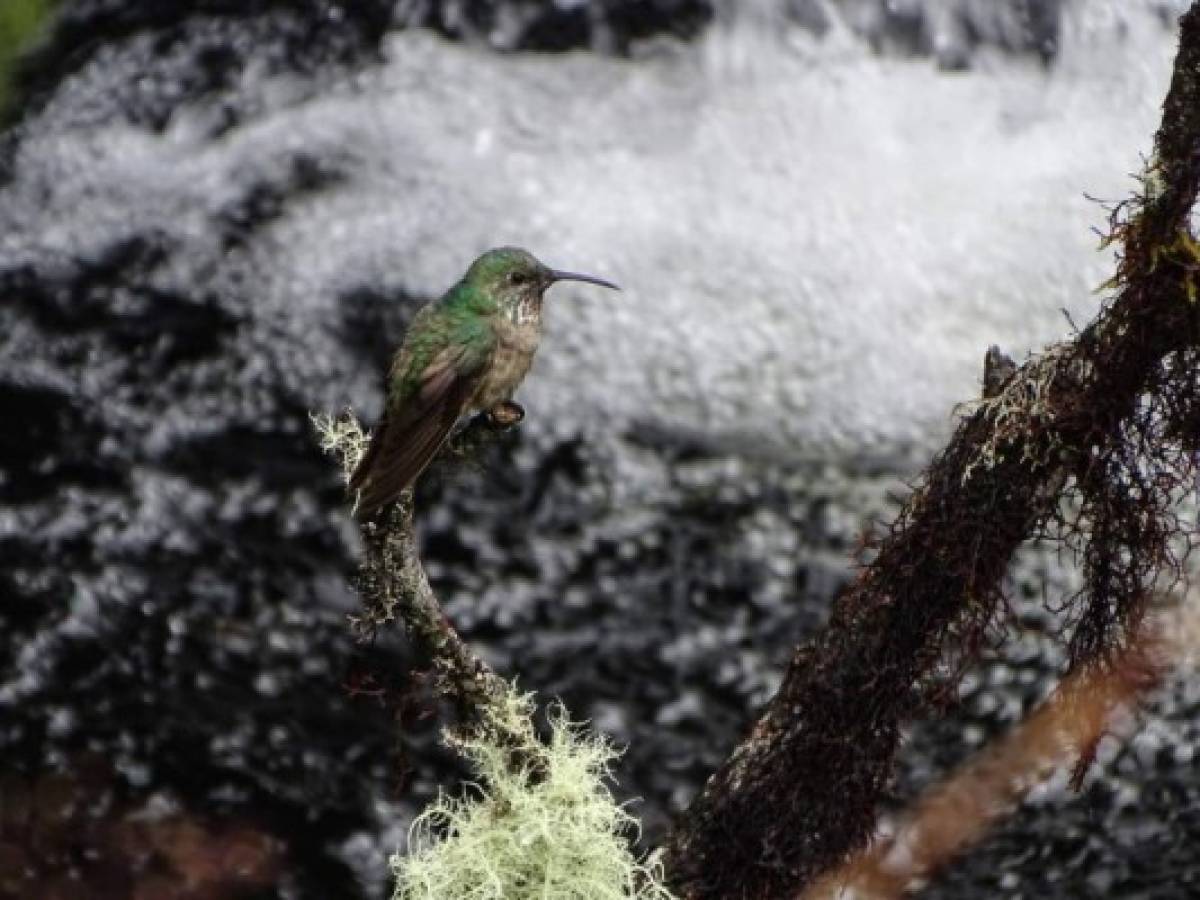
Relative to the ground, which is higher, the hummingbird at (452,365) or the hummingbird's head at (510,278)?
the hummingbird's head at (510,278)

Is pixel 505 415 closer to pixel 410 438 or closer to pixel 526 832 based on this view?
pixel 410 438

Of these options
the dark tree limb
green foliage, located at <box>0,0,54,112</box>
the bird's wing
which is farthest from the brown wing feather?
green foliage, located at <box>0,0,54,112</box>

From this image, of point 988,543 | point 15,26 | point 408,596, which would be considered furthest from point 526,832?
point 15,26

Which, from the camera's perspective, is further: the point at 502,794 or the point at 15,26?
the point at 15,26

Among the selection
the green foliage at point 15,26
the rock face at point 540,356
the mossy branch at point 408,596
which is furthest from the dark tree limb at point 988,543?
the green foliage at point 15,26

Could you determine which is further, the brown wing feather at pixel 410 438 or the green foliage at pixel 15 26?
the green foliage at pixel 15 26

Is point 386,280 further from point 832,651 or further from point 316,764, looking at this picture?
point 832,651

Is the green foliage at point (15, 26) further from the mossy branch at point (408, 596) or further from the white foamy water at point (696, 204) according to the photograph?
the mossy branch at point (408, 596)
